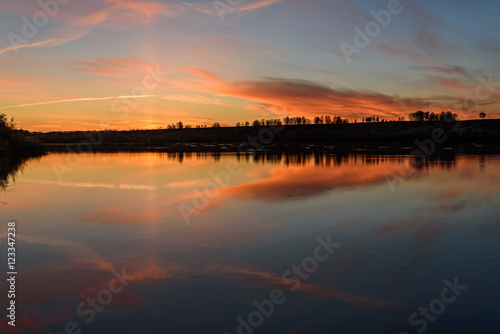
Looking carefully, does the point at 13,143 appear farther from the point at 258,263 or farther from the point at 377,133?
the point at 377,133

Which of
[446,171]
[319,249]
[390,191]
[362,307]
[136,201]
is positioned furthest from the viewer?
[446,171]

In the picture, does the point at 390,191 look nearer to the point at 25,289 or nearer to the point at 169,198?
the point at 169,198

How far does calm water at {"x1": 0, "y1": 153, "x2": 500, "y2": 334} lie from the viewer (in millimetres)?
7984

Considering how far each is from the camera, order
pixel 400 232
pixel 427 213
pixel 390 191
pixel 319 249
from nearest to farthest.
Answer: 1. pixel 319 249
2. pixel 400 232
3. pixel 427 213
4. pixel 390 191

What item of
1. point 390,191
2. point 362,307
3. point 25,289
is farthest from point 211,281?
point 390,191

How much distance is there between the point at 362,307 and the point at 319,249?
3.93 m

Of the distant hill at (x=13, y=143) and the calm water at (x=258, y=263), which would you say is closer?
the calm water at (x=258, y=263)

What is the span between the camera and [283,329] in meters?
7.62

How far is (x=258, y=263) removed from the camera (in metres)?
11.0

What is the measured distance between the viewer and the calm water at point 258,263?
7.98 metres

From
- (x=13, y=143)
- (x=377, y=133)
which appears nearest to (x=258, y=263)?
(x=13, y=143)

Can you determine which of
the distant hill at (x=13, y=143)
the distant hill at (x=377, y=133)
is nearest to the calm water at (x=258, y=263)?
the distant hill at (x=13, y=143)

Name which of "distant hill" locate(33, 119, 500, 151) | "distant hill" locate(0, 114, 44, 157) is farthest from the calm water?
"distant hill" locate(33, 119, 500, 151)

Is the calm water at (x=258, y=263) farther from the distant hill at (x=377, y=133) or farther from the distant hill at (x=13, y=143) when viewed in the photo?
the distant hill at (x=377, y=133)
